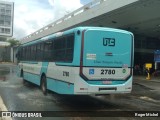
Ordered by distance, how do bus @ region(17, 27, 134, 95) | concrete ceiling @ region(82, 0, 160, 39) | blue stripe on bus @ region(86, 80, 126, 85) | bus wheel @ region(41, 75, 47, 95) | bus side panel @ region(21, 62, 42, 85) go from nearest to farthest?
bus @ region(17, 27, 134, 95) → blue stripe on bus @ region(86, 80, 126, 85) → bus wheel @ region(41, 75, 47, 95) → bus side panel @ region(21, 62, 42, 85) → concrete ceiling @ region(82, 0, 160, 39)

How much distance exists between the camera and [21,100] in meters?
12.8

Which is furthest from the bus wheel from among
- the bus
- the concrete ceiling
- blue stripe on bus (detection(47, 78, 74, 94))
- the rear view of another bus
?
the concrete ceiling

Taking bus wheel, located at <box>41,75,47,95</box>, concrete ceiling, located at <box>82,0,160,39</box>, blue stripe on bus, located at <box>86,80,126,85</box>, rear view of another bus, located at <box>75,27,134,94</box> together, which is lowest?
bus wheel, located at <box>41,75,47,95</box>

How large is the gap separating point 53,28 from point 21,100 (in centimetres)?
2975

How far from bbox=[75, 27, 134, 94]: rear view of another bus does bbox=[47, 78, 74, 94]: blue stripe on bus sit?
0.34 meters

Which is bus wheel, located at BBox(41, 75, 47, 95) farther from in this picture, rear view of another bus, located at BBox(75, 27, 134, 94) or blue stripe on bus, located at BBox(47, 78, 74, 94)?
rear view of another bus, located at BBox(75, 27, 134, 94)

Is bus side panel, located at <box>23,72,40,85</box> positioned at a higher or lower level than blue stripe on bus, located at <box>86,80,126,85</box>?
lower

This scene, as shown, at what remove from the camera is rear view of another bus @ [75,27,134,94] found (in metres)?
11.1

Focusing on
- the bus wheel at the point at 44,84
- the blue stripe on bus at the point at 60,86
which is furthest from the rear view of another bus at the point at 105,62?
the bus wheel at the point at 44,84

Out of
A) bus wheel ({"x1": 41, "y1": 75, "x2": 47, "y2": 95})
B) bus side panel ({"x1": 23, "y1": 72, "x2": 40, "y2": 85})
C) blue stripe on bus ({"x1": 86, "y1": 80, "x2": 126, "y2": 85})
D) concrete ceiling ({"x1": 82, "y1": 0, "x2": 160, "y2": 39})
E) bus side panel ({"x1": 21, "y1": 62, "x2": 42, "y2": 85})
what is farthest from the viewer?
concrete ceiling ({"x1": 82, "y1": 0, "x2": 160, "y2": 39})

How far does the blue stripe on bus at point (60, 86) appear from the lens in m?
11.3

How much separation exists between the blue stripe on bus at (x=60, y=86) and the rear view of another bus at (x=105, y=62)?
0.34 metres

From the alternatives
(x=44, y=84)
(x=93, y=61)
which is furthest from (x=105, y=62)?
(x=44, y=84)

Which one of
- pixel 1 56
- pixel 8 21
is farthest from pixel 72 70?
pixel 8 21
